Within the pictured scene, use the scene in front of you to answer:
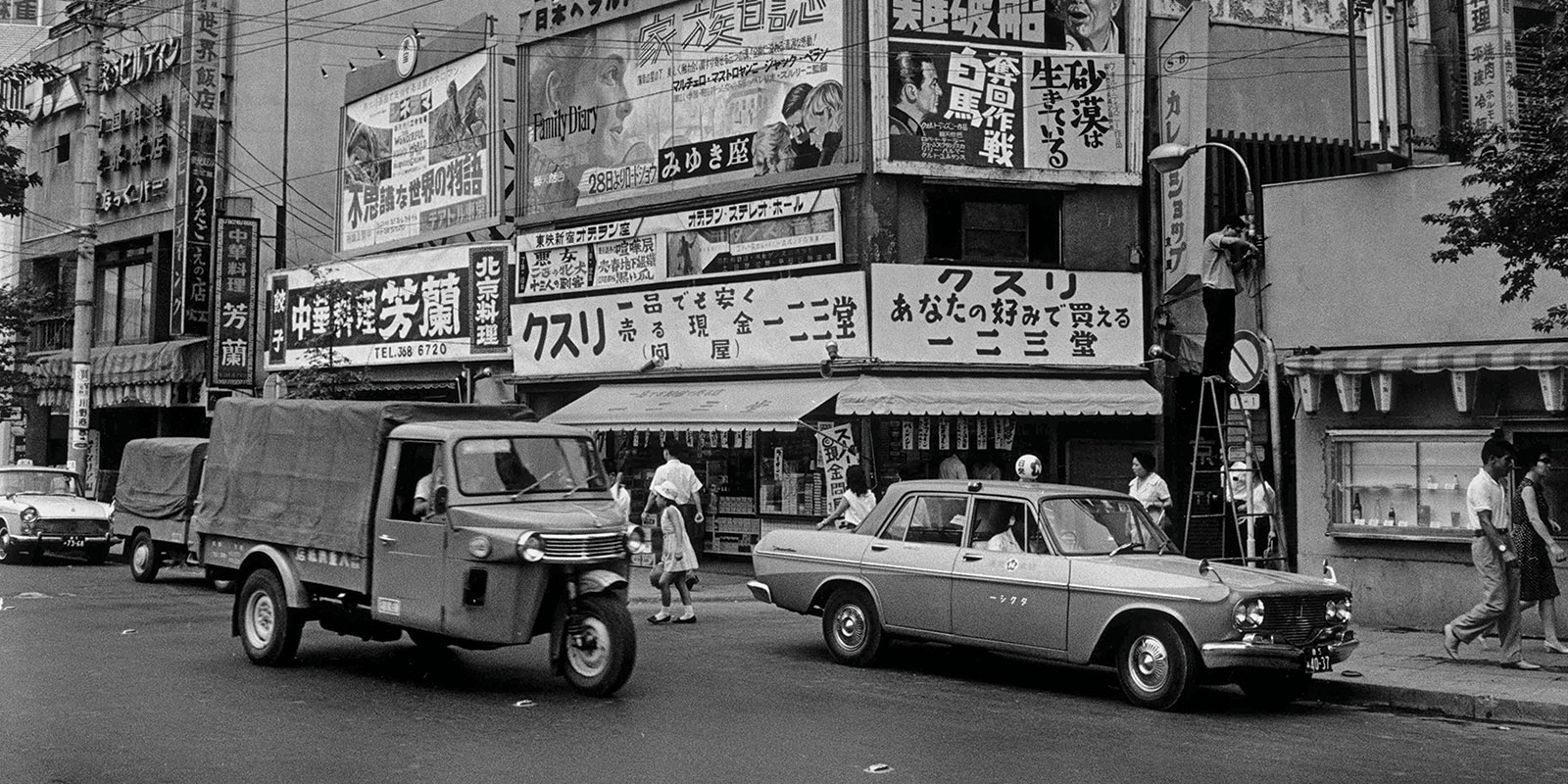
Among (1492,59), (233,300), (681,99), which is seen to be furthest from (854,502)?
(233,300)

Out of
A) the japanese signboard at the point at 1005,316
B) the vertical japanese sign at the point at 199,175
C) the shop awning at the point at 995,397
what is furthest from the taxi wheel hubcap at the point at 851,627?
the vertical japanese sign at the point at 199,175

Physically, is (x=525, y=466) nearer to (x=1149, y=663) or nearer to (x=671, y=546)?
(x=671, y=546)

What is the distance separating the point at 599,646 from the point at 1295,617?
16.6 ft

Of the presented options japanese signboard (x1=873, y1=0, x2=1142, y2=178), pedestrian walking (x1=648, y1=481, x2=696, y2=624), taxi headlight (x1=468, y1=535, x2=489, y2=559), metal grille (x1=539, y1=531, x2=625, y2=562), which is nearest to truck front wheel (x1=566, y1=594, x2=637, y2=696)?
metal grille (x1=539, y1=531, x2=625, y2=562)

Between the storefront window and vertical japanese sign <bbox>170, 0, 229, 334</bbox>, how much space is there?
26.6 metres

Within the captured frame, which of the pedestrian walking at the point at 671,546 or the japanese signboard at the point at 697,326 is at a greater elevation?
the japanese signboard at the point at 697,326

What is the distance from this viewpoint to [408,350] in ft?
93.4

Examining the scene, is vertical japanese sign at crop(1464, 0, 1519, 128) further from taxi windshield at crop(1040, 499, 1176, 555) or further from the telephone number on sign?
the telephone number on sign

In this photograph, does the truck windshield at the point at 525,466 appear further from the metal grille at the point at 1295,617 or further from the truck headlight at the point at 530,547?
the metal grille at the point at 1295,617

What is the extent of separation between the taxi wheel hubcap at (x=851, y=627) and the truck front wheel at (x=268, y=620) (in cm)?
456

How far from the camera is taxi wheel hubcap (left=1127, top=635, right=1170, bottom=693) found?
10.2 meters

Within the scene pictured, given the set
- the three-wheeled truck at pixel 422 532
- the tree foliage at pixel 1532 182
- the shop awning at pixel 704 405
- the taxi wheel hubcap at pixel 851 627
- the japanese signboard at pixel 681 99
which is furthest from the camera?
the japanese signboard at pixel 681 99

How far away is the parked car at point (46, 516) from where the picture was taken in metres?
22.1

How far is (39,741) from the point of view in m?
8.31
